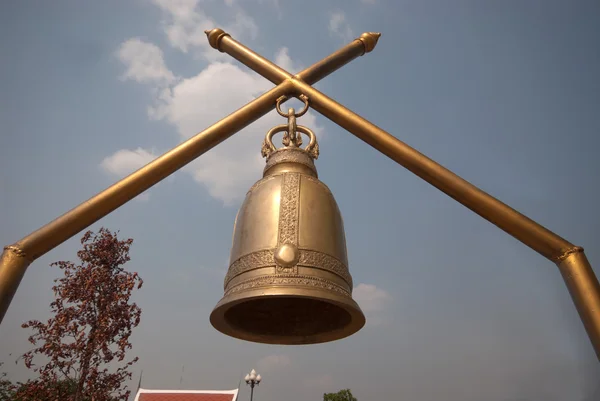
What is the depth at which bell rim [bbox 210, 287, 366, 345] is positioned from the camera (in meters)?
2.41

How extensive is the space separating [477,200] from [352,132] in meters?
0.98

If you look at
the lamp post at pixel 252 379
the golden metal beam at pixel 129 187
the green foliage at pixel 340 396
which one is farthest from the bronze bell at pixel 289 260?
the green foliage at pixel 340 396

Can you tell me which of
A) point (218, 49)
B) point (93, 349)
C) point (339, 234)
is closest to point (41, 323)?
point (93, 349)

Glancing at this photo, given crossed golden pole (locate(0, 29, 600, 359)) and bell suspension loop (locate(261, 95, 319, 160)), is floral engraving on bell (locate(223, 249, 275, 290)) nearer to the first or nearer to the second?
crossed golden pole (locate(0, 29, 600, 359))

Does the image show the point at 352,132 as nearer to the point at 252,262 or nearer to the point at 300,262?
the point at 300,262

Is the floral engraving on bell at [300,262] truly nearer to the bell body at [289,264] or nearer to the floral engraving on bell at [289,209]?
the bell body at [289,264]

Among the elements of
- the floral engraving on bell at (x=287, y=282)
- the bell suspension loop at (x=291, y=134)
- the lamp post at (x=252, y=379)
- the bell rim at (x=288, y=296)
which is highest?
the lamp post at (x=252, y=379)

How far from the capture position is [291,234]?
8.80 ft

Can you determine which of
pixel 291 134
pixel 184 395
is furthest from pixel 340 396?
pixel 291 134

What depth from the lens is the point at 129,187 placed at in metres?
2.70

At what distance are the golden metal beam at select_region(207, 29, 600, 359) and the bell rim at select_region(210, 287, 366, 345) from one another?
3.11 ft

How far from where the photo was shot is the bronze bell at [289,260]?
2.51m

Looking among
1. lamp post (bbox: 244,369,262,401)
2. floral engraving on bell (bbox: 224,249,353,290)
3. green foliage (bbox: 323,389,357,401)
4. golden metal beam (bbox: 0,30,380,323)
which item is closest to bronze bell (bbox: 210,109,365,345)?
floral engraving on bell (bbox: 224,249,353,290)

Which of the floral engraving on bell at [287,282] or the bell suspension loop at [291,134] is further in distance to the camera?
the bell suspension loop at [291,134]
